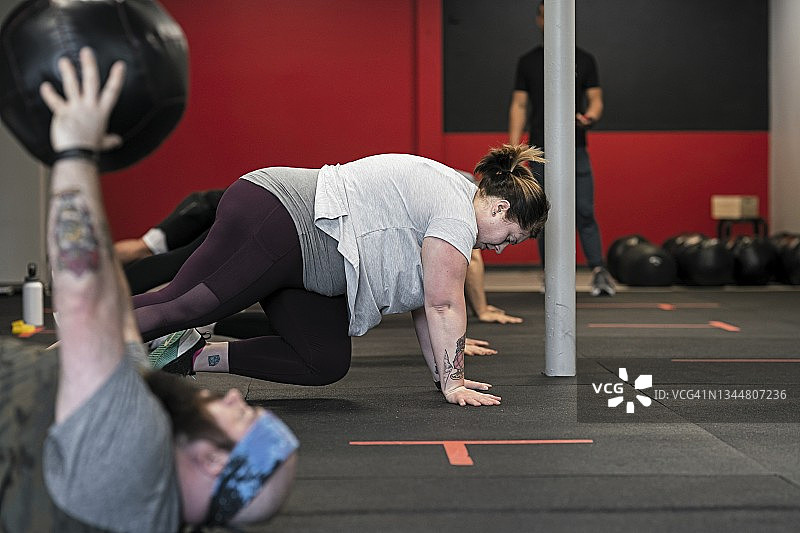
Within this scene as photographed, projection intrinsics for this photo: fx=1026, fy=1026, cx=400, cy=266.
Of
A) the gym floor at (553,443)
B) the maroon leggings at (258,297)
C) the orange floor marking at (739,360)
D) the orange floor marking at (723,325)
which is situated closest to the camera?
the gym floor at (553,443)

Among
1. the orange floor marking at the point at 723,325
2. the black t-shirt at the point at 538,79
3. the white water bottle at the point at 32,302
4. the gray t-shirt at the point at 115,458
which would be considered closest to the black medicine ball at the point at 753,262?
the black t-shirt at the point at 538,79

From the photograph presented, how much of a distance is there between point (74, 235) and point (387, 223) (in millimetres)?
1502

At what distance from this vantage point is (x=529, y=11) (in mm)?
9570

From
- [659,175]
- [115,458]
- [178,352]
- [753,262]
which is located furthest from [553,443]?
[659,175]

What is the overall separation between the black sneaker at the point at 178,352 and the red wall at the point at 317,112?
674 centimetres

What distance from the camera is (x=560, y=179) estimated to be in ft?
11.5

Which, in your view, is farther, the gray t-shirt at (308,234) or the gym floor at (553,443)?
the gray t-shirt at (308,234)

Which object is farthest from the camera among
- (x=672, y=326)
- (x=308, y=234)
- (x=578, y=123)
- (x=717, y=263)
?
(x=717, y=263)

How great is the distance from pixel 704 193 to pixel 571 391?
23.2ft

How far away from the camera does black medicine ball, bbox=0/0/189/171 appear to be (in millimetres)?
1546

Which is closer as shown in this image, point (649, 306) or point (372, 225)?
point (372, 225)

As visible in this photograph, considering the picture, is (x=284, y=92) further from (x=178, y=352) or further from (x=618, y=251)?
(x=178, y=352)

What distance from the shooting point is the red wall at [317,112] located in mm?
9594

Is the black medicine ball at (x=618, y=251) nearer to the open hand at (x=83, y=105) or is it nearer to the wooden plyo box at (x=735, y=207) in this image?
the wooden plyo box at (x=735, y=207)
